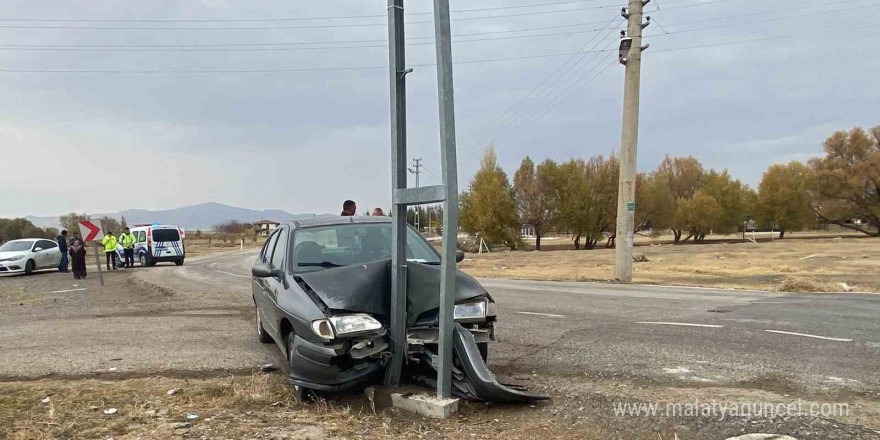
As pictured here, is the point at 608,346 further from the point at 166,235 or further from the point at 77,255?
the point at 166,235

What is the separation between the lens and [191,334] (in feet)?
27.7

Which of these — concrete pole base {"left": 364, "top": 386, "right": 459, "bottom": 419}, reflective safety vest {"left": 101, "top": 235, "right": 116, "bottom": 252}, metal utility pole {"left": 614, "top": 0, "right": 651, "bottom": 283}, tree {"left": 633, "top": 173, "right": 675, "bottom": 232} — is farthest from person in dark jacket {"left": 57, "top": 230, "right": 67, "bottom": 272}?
tree {"left": 633, "top": 173, "right": 675, "bottom": 232}

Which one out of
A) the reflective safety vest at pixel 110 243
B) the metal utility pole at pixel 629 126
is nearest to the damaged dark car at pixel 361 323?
the metal utility pole at pixel 629 126

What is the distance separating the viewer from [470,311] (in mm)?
4938

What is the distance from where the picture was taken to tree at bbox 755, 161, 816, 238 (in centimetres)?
7138

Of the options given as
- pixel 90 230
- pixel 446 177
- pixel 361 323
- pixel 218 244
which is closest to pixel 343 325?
pixel 361 323

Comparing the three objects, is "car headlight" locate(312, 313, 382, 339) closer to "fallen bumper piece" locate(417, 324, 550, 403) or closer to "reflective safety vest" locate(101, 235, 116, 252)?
"fallen bumper piece" locate(417, 324, 550, 403)

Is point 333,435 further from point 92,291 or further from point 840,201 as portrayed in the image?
point 840,201

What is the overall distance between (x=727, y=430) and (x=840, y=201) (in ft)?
260

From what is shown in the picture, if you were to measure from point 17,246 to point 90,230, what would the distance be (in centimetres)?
915

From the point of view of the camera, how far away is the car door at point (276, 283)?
223 inches

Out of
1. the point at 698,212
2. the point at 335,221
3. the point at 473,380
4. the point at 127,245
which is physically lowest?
the point at 473,380

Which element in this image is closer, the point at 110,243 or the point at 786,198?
the point at 110,243

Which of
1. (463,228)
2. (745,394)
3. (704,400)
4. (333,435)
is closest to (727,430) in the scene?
(704,400)
